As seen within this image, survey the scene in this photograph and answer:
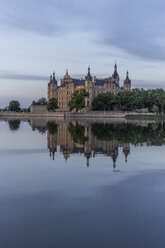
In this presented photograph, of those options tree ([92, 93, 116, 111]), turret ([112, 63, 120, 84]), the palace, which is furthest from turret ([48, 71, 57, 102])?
tree ([92, 93, 116, 111])

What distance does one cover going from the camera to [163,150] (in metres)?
23.0

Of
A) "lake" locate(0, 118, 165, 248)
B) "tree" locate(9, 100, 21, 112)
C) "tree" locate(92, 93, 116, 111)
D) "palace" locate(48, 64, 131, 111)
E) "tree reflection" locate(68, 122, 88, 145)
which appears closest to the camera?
"lake" locate(0, 118, 165, 248)

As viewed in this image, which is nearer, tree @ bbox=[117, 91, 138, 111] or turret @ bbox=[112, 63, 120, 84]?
tree @ bbox=[117, 91, 138, 111]

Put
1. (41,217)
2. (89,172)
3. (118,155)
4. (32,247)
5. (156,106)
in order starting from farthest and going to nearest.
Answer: (156,106) → (118,155) → (89,172) → (41,217) → (32,247)

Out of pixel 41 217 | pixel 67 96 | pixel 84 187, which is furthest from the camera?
pixel 67 96

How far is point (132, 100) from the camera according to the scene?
125 meters

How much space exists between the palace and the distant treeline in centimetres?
1235

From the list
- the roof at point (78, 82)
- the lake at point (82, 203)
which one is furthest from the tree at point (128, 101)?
the lake at point (82, 203)

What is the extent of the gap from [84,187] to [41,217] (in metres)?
3.51

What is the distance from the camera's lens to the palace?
14325 centimetres

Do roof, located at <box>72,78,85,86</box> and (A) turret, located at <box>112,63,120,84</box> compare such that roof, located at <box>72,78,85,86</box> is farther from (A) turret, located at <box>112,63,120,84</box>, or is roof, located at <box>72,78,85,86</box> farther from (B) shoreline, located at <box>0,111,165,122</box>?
(B) shoreline, located at <box>0,111,165,122</box>

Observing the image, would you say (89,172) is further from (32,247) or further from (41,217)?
(32,247)

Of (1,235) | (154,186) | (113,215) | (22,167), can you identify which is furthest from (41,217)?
(22,167)

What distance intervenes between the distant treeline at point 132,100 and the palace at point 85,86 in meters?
12.3
